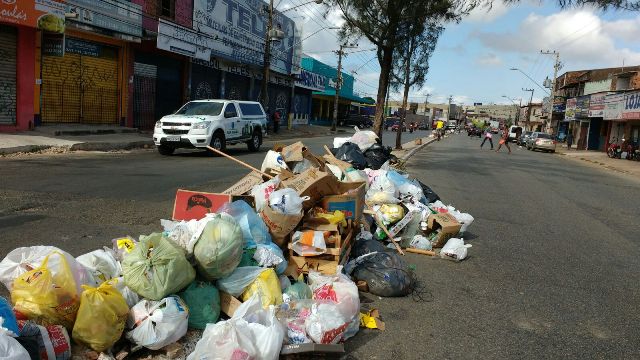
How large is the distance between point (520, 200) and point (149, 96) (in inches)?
695

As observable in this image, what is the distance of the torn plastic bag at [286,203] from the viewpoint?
4631 mm

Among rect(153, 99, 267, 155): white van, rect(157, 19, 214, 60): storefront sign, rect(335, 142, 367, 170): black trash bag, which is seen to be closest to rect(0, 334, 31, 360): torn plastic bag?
rect(335, 142, 367, 170): black trash bag

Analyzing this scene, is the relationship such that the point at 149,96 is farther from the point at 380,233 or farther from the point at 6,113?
the point at 380,233

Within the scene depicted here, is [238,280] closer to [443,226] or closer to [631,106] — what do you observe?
[443,226]

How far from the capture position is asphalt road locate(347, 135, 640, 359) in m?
3.83

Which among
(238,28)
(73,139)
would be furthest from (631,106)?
(73,139)

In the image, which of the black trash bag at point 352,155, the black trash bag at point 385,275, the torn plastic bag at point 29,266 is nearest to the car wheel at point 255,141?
the black trash bag at point 352,155

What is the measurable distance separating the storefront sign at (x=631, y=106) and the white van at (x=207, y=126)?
2684 centimetres

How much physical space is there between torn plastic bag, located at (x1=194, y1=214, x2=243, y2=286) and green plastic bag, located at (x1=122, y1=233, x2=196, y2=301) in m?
0.12

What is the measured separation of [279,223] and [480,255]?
304 centimetres

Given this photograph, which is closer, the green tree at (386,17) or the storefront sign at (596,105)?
the green tree at (386,17)

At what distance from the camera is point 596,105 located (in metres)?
41.6

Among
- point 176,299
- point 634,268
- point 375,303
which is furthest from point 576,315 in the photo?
point 176,299

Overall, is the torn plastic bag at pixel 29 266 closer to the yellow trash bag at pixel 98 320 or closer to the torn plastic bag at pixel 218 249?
the yellow trash bag at pixel 98 320
